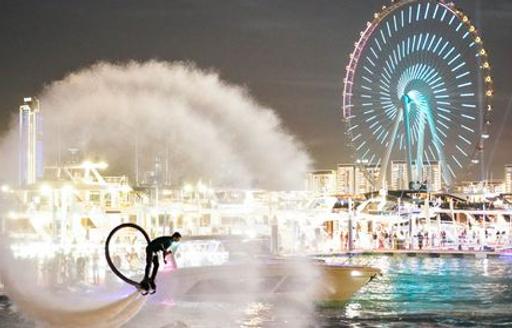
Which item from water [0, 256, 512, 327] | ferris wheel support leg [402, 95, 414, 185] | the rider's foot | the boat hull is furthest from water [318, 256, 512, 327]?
ferris wheel support leg [402, 95, 414, 185]

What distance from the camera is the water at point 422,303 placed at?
34.0 metres

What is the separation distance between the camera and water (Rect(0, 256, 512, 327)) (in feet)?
112

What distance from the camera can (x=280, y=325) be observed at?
32.2 meters

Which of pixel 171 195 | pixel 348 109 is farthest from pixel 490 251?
pixel 171 195

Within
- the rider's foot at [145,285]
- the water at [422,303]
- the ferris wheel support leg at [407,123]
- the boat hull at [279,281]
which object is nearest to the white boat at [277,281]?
the boat hull at [279,281]

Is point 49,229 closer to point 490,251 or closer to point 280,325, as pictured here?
point 280,325

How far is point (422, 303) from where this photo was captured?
4116 cm

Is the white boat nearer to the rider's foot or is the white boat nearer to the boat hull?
the boat hull

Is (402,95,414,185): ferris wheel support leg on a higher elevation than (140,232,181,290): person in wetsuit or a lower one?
higher

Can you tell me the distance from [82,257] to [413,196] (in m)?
88.6

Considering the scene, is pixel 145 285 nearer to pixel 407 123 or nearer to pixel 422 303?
pixel 422 303

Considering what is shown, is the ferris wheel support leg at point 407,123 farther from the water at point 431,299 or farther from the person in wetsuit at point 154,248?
the person in wetsuit at point 154,248

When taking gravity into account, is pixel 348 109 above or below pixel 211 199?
above

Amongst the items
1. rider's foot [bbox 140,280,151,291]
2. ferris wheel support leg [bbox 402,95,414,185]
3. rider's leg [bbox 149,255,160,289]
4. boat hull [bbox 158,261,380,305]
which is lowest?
boat hull [bbox 158,261,380,305]
